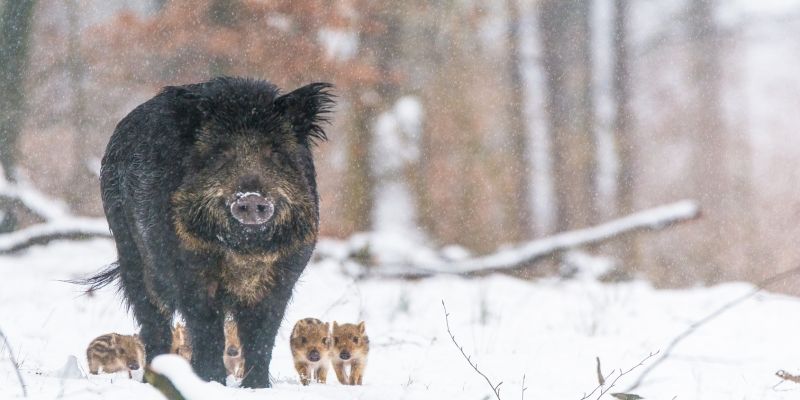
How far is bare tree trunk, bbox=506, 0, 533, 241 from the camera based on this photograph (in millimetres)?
17016

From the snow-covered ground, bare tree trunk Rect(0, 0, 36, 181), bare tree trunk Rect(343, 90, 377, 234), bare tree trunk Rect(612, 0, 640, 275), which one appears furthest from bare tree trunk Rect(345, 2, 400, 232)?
bare tree trunk Rect(0, 0, 36, 181)

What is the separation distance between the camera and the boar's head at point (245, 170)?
4195mm

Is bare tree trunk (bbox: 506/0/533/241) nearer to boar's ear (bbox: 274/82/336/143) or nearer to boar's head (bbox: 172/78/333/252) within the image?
boar's ear (bbox: 274/82/336/143)

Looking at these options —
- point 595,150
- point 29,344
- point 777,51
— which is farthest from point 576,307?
point 777,51

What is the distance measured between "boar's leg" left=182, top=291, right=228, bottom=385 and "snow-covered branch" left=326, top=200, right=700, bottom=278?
21.3 ft

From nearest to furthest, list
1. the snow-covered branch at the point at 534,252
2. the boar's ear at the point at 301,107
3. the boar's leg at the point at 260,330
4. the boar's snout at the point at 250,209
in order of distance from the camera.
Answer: the boar's snout at the point at 250,209 < the boar's leg at the point at 260,330 < the boar's ear at the point at 301,107 < the snow-covered branch at the point at 534,252

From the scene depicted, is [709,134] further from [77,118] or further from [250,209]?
[250,209]

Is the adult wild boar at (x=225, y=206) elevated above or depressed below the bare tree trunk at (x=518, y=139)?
below

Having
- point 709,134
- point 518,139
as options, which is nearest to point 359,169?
point 518,139

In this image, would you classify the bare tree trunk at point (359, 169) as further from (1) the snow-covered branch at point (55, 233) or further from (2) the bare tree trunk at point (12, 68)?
(2) the bare tree trunk at point (12, 68)

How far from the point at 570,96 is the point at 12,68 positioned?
10.4 m

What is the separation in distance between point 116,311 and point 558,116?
10.7m

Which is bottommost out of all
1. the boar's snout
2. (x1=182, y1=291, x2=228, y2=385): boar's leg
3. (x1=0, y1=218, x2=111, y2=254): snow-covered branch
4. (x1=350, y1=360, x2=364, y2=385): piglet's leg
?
(x1=350, y1=360, x2=364, y2=385): piglet's leg

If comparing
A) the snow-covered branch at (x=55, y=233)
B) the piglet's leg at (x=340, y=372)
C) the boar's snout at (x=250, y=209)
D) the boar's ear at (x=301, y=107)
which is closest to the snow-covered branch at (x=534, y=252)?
the snow-covered branch at (x=55, y=233)
